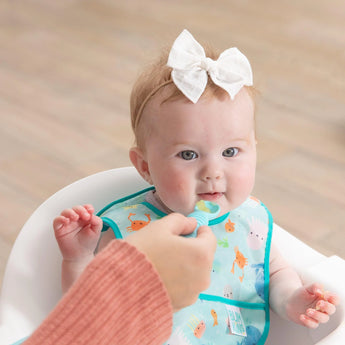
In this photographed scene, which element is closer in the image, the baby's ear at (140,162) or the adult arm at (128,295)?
the adult arm at (128,295)

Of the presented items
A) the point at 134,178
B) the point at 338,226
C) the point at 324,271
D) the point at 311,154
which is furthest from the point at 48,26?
the point at 324,271

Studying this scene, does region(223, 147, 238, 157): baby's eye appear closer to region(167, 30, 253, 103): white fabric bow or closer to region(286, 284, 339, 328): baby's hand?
region(167, 30, 253, 103): white fabric bow

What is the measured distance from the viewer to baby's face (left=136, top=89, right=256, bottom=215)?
961 millimetres

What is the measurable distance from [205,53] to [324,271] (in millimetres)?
374

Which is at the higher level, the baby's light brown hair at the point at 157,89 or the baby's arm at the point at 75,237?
the baby's light brown hair at the point at 157,89

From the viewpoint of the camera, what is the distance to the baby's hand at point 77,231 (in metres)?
0.96

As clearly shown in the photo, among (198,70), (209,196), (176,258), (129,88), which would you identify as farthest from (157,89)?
(129,88)

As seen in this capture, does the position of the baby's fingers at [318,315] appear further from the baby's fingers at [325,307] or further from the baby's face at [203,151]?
the baby's face at [203,151]

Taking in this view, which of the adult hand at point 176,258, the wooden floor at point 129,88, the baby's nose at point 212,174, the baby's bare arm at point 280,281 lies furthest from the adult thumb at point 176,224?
the wooden floor at point 129,88

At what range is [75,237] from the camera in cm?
99

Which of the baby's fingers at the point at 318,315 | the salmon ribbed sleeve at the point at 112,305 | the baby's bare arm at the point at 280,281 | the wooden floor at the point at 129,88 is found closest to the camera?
the salmon ribbed sleeve at the point at 112,305

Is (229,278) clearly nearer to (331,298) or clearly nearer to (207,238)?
(331,298)

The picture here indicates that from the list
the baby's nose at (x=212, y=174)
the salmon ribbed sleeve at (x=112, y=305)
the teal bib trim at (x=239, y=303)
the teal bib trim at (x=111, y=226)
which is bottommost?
the teal bib trim at (x=239, y=303)

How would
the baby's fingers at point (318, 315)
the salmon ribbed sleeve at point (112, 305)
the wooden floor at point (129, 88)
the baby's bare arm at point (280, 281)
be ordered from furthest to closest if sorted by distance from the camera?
the wooden floor at point (129, 88) < the baby's bare arm at point (280, 281) < the baby's fingers at point (318, 315) < the salmon ribbed sleeve at point (112, 305)
